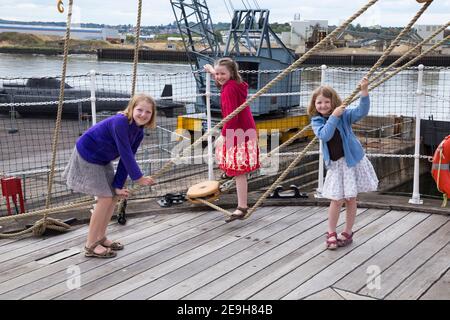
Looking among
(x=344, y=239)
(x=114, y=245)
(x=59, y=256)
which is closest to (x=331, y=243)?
(x=344, y=239)

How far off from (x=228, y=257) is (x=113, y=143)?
3.48 ft

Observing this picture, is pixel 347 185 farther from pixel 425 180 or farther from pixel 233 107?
pixel 425 180

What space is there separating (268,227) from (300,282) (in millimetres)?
1144

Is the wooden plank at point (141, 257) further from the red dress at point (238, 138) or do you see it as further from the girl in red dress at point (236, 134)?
the red dress at point (238, 138)

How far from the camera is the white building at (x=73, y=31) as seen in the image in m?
97.9

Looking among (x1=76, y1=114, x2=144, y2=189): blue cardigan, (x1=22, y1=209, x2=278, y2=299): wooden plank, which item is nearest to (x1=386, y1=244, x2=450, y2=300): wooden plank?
(x1=22, y1=209, x2=278, y2=299): wooden plank

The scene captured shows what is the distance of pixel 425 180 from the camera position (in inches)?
631

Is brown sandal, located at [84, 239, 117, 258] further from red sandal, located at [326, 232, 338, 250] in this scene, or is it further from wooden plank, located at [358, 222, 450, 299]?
wooden plank, located at [358, 222, 450, 299]

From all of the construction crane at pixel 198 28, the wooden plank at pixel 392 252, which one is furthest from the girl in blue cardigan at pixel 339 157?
the construction crane at pixel 198 28

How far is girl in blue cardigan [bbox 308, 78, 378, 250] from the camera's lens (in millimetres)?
3707

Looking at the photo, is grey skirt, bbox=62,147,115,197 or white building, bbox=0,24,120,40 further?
white building, bbox=0,24,120,40

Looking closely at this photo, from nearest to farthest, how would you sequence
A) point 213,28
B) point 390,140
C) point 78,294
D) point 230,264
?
point 78,294
point 230,264
point 390,140
point 213,28
